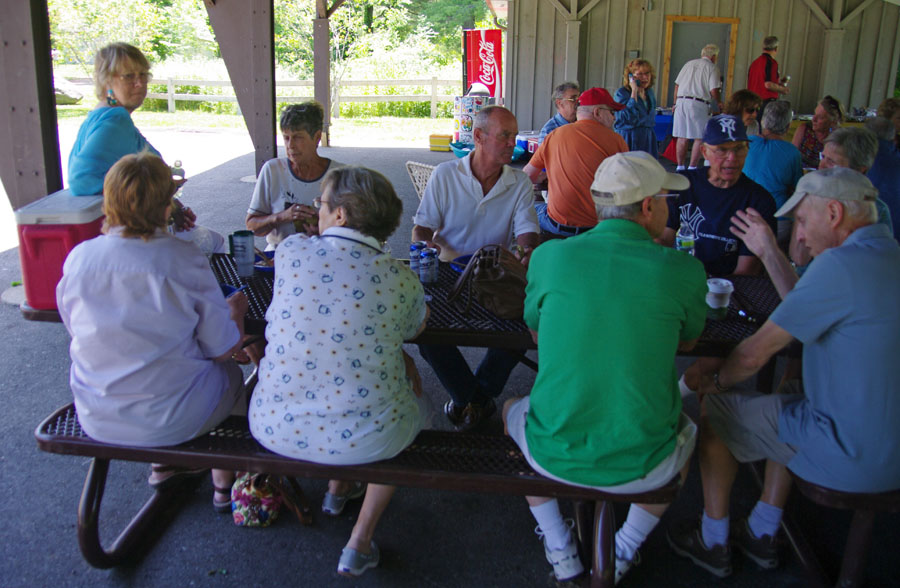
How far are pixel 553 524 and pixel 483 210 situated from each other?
162cm

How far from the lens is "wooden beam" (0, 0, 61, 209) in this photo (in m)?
4.02

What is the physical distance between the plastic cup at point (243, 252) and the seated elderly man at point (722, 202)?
176cm

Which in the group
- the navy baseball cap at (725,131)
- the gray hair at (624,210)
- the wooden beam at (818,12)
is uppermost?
the wooden beam at (818,12)

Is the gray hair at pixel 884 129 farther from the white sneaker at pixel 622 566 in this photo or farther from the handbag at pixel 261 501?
the handbag at pixel 261 501

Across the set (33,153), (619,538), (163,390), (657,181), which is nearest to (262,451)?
(163,390)

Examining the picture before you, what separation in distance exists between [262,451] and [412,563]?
2.14 ft

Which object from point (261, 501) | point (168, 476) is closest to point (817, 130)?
point (261, 501)

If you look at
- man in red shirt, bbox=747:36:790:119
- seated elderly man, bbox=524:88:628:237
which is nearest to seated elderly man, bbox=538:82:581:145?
seated elderly man, bbox=524:88:628:237

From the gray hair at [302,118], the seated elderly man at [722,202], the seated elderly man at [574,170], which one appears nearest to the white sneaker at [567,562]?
the seated elderly man at [722,202]

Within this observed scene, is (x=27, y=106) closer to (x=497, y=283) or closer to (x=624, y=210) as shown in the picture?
(x=497, y=283)

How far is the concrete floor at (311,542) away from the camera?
234 centimetres

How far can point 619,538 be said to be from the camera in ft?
7.68

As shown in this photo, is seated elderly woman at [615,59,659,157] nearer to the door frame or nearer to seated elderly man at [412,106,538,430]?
seated elderly man at [412,106,538,430]

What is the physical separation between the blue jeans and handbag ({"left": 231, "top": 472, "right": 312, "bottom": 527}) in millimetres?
862
